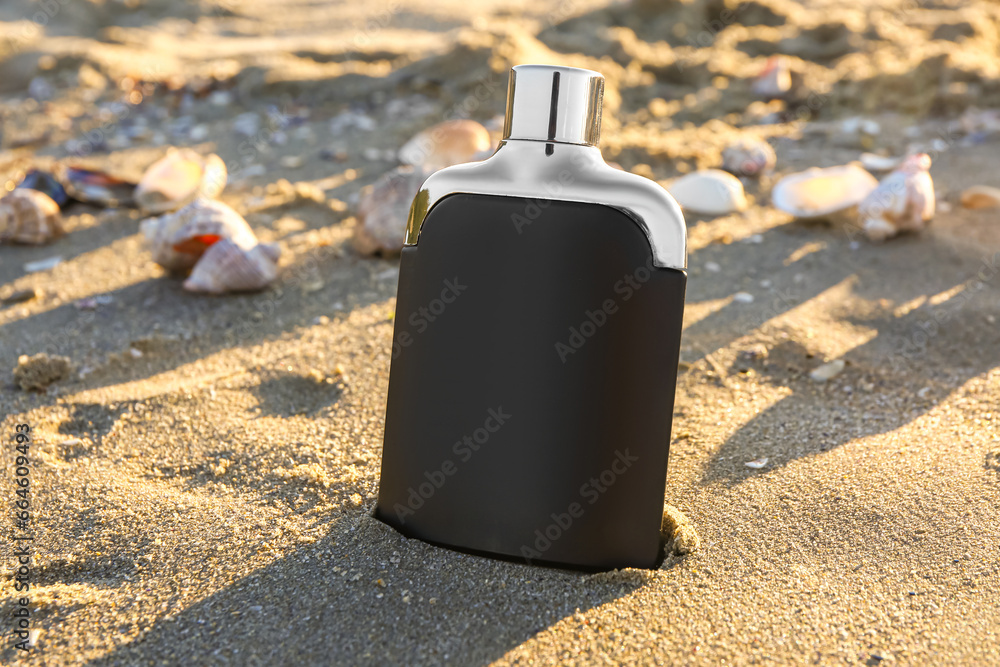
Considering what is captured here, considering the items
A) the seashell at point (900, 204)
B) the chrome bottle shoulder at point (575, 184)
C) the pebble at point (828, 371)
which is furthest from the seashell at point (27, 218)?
the seashell at point (900, 204)

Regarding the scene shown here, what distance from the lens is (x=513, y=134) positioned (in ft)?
3.69

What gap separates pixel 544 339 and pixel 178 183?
104 inches

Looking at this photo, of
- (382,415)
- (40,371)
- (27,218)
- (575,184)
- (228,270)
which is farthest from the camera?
(27,218)

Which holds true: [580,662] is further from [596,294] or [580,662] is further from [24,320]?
[24,320]

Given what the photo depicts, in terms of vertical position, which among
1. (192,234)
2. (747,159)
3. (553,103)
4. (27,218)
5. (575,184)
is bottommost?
→ (27,218)

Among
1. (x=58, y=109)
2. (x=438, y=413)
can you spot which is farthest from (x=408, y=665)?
(x=58, y=109)

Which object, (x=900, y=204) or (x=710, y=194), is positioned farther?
(x=710, y=194)

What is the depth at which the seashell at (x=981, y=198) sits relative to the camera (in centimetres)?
291

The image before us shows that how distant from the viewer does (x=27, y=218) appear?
113 inches

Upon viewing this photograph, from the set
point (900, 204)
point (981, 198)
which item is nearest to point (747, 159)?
point (900, 204)

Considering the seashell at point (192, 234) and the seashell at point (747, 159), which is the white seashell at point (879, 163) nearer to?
the seashell at point (747, 159)

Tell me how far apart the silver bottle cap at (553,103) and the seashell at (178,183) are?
2.47 metres

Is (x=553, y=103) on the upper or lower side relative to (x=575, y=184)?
upper

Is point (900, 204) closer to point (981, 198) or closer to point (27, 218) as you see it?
point (981, 198)
